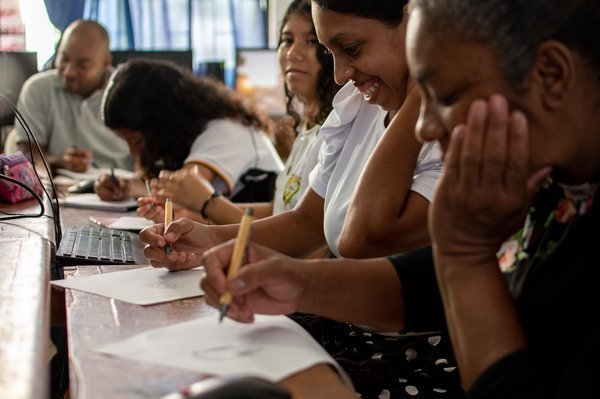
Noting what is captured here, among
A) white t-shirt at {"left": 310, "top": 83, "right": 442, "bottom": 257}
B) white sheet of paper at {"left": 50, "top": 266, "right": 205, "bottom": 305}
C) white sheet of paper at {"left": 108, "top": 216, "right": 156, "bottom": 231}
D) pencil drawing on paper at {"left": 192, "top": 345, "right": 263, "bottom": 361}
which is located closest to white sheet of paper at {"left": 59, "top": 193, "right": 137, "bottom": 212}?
white sheet of paper at {"left": 108, "top": 216, "right": 156, "bottom": 231}

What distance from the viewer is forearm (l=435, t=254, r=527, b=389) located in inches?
32.7

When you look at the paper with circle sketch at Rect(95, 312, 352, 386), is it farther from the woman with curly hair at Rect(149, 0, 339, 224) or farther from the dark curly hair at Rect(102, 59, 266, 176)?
the dark curly hair at Rect(102, 59, 266, 176)

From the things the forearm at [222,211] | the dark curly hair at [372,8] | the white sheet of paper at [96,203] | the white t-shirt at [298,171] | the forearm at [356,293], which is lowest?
the white sheet of paper at [96,203]

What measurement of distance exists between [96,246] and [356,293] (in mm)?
687

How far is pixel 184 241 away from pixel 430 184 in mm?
449

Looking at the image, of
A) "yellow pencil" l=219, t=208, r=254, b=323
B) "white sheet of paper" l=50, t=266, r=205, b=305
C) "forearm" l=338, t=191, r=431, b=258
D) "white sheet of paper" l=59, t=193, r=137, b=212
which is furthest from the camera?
"white sheet of paper" l=59, t=193, r=137, b=212

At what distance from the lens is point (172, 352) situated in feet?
2.83

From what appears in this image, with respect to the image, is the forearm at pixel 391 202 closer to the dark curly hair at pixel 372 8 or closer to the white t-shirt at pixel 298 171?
the dark curly hair at pixel 372 8

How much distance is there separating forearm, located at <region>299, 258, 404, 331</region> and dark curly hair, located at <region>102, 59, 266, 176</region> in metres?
1.58

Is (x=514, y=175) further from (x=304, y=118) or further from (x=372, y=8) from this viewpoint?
(x=304, y=118)

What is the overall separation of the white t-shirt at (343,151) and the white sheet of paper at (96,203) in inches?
31.5

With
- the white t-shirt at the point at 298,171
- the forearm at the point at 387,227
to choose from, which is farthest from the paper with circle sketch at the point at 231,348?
the white t-shirt at the point at 298,171

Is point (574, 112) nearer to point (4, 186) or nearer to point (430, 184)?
point (430, 184)

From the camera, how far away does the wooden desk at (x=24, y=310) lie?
0.75 m
